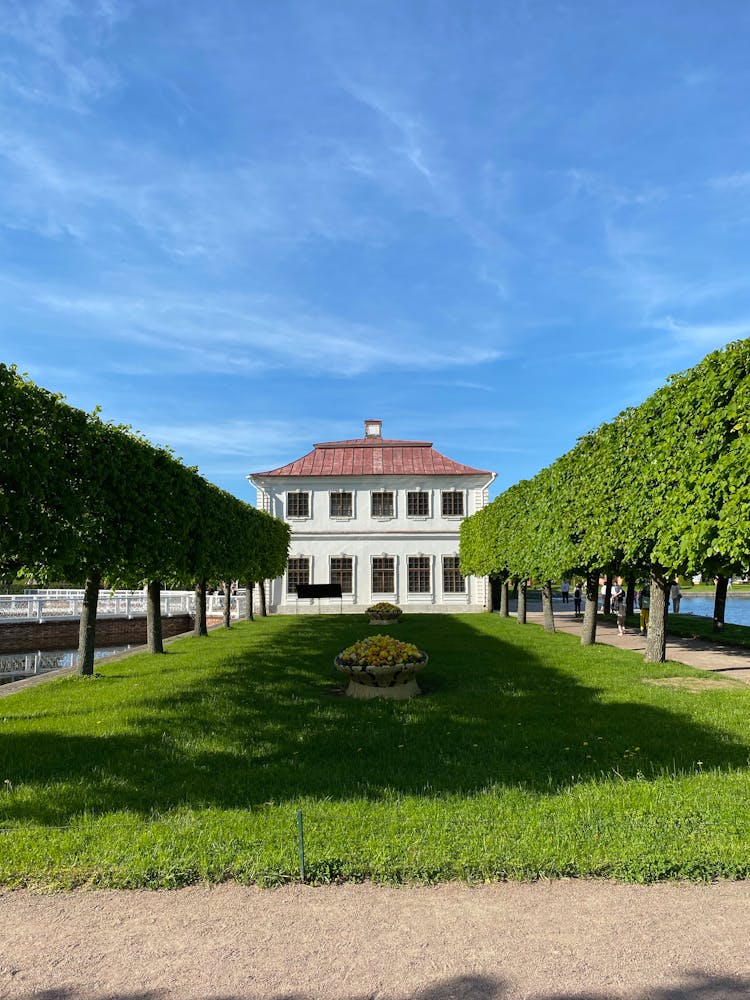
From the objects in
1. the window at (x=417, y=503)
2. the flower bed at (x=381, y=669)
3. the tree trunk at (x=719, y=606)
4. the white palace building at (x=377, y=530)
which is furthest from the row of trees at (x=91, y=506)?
the window at (x=417, y=503)

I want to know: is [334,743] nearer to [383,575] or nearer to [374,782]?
[374,782]

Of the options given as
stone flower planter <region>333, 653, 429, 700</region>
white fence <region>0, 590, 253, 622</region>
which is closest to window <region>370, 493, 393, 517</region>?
white fence <region>0, 590, 253, 622</region>

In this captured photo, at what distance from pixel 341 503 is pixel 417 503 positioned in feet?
13.9

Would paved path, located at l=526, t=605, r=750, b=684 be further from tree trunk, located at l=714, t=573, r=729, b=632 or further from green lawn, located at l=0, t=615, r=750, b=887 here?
green lawn, located at l=0, t=615, r=750, b=887

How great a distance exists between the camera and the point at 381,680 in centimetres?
951

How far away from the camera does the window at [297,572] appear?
34.3 m

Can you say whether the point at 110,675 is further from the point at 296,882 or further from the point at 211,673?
the point at 296,882

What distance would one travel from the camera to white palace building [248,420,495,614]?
3431cm

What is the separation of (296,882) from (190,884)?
67 centimetres

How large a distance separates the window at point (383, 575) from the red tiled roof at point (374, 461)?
4.78 metres

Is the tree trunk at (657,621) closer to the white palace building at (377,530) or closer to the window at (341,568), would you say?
the white palace building at (377,530)

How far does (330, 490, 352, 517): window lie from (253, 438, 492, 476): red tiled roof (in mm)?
1179

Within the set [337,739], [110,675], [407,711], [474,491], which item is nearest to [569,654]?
[407,711]

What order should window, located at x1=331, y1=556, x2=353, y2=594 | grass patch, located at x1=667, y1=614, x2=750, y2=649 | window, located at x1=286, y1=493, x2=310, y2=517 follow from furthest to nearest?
window, located at x1=286, y1=493, x2=310, y2=517 < window, located at x1=331, y1=556, x2=353, y2=594 < grass patch, located at x1=667, y1=614, x2=750, y2=649
